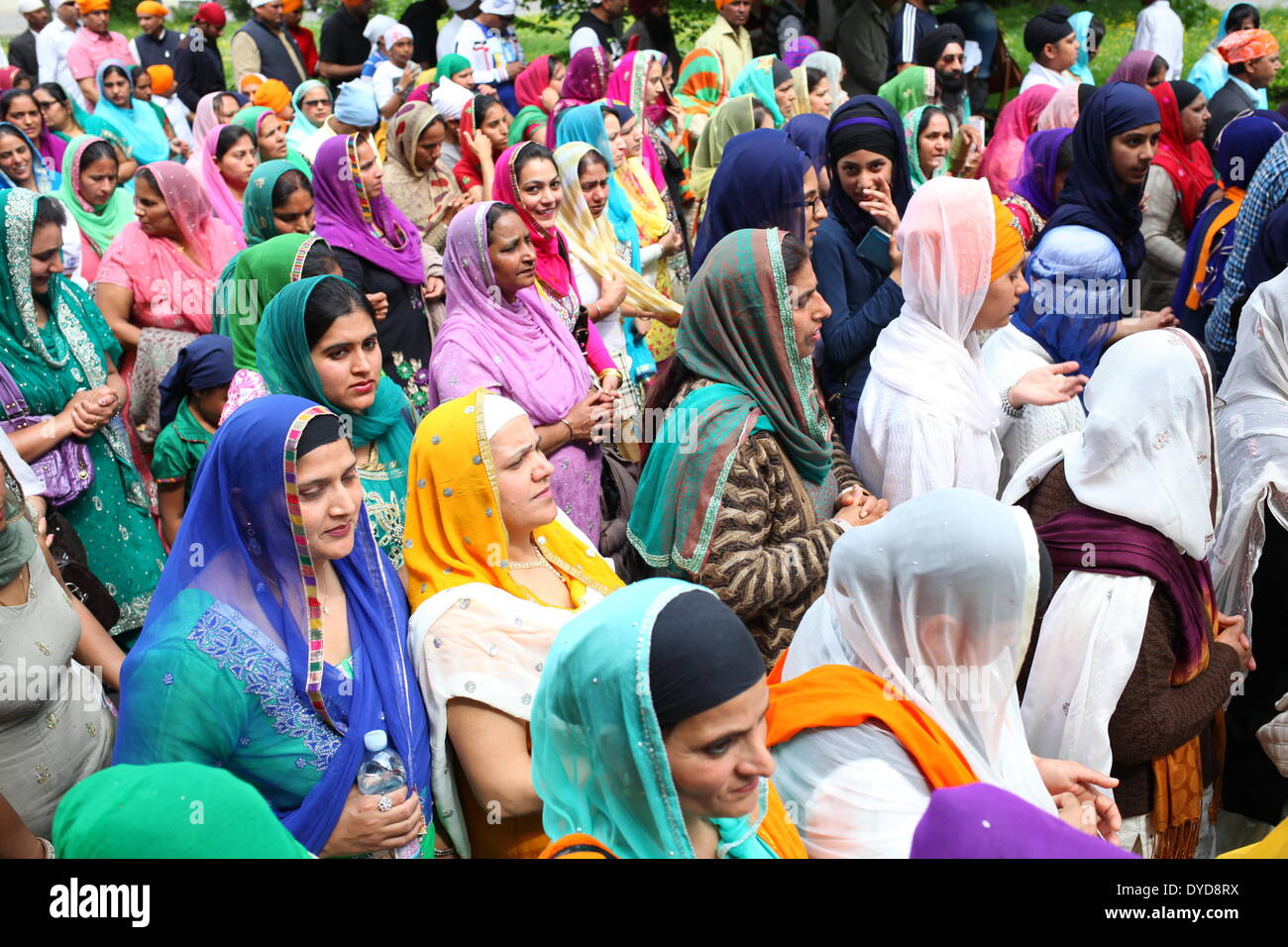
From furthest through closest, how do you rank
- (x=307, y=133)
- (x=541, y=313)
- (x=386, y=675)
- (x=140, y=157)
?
(x=140, y=157) → (x=307, y=133) → (x=541, y=313) → (x=386, y=675)

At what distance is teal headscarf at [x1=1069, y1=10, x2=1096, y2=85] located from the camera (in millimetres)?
9664

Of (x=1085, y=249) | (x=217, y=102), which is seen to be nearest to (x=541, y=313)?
(x=1085, y=249)

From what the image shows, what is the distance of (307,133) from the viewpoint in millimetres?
8609

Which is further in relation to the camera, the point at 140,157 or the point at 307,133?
the point at 140,157

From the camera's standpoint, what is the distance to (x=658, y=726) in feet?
5.75

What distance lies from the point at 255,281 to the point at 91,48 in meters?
7.44

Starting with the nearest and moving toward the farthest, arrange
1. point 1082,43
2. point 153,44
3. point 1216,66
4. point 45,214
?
point 45,214, point 1216,66, point 1082,43, point 153,44

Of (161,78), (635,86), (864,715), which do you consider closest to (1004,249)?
(864,715)

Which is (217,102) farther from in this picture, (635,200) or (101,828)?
(101,828)

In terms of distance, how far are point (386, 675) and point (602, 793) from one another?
0.76 meters

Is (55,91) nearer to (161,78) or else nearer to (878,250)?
(161,78)

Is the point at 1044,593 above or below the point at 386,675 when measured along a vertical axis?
above

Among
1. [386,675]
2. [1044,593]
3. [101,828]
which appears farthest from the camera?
[386,675]
